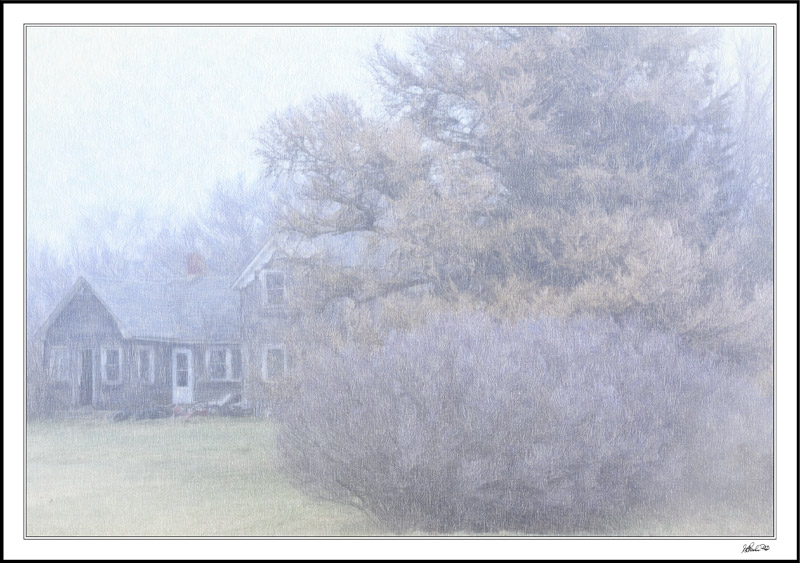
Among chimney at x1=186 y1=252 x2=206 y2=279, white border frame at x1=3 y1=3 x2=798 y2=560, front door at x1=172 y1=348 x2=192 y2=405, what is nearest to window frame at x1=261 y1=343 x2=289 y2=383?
front door at x1=172 y1=348 x2=192 y2=405

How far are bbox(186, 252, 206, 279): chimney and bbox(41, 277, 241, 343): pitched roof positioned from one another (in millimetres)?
45

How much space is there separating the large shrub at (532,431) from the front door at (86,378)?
1458mm

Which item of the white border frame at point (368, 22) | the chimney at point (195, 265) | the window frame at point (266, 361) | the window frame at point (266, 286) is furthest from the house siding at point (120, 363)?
the chimney at point (195, 265)

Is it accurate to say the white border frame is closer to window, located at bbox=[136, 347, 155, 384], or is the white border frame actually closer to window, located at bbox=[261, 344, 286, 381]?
window, located at bbox=[136, 347, 155, 384]

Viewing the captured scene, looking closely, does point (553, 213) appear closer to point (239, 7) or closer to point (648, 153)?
point (648, 153)

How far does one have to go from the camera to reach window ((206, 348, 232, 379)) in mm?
6457

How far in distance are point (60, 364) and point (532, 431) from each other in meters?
3.51

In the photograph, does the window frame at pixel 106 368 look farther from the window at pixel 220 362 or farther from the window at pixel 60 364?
the window at pixel 220 362

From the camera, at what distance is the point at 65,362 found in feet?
21.1

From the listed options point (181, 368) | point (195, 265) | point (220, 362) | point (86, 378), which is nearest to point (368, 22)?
point (195, 265)

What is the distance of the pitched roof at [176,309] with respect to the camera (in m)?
6.50

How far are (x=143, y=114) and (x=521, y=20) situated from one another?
9.70 feet

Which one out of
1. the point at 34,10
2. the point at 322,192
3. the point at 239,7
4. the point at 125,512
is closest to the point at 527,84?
the point at 322,192

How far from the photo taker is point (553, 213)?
669 cm
